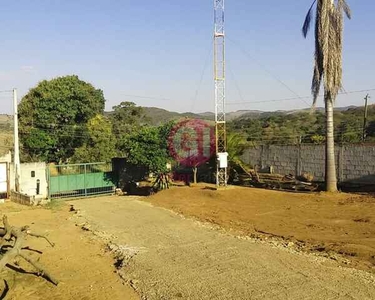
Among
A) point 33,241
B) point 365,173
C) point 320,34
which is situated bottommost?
point 33,241

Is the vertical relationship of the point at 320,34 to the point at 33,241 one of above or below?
above

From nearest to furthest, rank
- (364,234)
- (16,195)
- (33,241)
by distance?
(364,234) → (33,241) → (16,195)

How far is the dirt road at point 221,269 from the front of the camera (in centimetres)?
760

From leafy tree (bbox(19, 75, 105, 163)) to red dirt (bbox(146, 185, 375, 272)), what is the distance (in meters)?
17.5

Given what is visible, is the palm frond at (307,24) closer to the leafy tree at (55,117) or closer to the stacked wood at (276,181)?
the stacked wood at (276,181)

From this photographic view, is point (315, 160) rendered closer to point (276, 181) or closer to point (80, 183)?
point (276, 181)

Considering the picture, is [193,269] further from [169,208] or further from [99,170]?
[99,170]

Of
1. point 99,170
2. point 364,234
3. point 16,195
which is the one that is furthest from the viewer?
point 99,170

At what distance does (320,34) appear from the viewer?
756 inches

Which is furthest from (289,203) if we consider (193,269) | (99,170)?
(99,170)

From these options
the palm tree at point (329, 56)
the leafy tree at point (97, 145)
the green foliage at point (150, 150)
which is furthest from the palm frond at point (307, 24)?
the leafy tree at point (97, 145)

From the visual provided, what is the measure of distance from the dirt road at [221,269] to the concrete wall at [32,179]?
1089cm

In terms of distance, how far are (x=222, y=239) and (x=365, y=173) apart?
1036cm

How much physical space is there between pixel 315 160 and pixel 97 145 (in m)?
20.8
